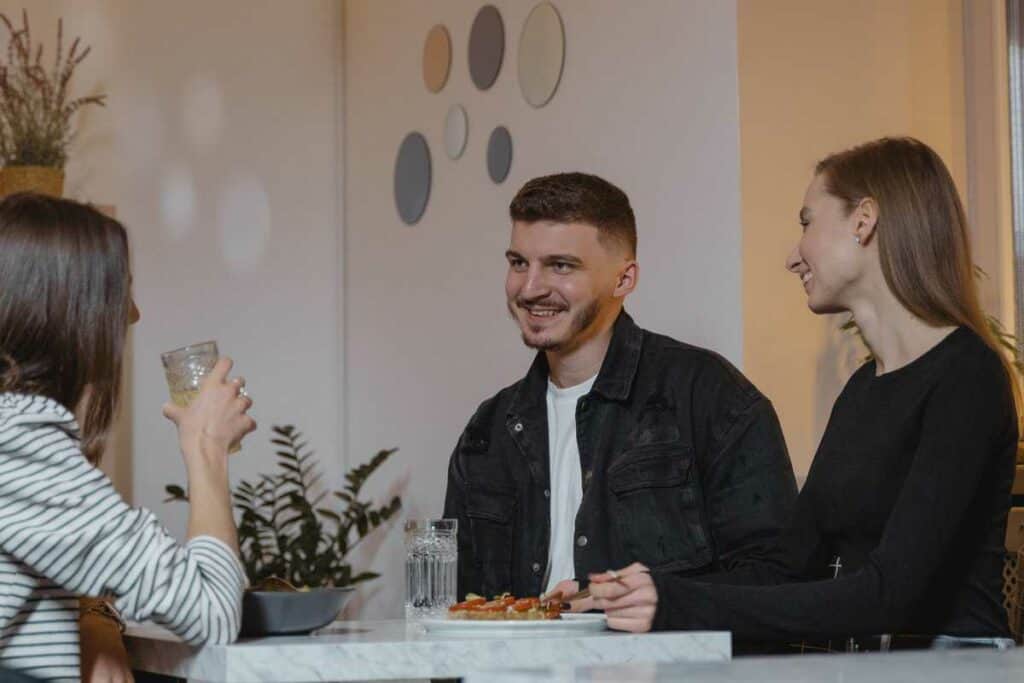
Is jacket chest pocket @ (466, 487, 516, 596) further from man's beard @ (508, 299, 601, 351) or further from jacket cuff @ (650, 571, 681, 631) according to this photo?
jacket cuff @ (650, 571, 681, 631)

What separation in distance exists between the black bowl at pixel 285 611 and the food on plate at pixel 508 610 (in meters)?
0.19

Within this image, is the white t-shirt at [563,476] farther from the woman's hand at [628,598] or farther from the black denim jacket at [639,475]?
the woman's hand at [628,598]

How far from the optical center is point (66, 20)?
18.5 ft

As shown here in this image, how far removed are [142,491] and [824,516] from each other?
3864mm

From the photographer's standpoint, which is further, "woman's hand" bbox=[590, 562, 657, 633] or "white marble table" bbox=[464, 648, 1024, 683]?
"woman's hand" bbox=[590, 562, 657, 633]

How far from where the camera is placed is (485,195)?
4844 mm

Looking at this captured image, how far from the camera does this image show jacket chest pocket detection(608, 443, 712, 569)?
8.90 feet

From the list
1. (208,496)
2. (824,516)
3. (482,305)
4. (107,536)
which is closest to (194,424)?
(208,496)

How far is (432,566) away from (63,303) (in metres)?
0.73

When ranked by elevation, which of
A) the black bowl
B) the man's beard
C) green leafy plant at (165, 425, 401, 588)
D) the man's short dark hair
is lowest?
green leafy plant at (165, 425, 401, 588)

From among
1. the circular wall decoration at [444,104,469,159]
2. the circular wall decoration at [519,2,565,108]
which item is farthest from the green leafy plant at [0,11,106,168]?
the circular wall decoration at [519,2,565,108]

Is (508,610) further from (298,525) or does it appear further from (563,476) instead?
(298,525)

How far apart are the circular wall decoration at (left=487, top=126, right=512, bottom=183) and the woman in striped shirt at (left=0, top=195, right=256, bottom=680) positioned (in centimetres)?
277

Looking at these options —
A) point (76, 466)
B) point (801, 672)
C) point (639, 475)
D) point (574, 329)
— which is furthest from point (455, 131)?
point (801, 672)
